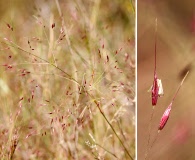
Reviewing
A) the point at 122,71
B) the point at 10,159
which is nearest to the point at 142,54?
the point at 122,71

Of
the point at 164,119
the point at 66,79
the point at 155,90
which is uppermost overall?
the point at 66,79

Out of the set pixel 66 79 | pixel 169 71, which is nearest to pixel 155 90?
pixel 169 71

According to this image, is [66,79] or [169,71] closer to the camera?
[66,79]

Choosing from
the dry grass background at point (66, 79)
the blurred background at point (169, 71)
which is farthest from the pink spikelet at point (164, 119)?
the dry grass background at point (66, 79)

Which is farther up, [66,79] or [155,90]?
[66,79]

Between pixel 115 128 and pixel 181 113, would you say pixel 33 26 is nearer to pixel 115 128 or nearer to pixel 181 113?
pixel 115 128

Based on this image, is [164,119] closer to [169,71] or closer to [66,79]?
[169,71]

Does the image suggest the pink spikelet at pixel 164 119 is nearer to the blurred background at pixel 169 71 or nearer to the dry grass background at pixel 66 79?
the blurred background at pixel 169 71
